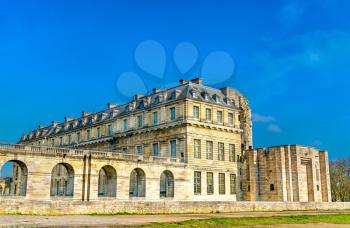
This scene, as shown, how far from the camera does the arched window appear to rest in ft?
138

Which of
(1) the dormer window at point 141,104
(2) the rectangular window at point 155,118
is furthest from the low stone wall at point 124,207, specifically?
(1) the dormer window at point 141,104

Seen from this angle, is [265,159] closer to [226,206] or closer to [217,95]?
[217,95]

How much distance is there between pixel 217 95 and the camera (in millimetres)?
47969

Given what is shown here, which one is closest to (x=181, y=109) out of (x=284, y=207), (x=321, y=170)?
(x=284, y=207)

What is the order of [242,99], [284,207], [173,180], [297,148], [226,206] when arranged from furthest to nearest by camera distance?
[242,99] → [297,148] → [173,180] → [284,207] → [226,206]

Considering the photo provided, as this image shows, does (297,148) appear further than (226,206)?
Yes

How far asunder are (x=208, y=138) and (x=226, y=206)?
15.8 metres

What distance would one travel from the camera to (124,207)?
24250 millimetres

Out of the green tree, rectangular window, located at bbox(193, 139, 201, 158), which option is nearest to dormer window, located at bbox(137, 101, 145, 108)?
rectangular window, located at bbox(193, 139, 201, 158)

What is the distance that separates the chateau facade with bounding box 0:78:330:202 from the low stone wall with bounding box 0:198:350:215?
11.5 meters

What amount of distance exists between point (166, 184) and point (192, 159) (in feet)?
13.0

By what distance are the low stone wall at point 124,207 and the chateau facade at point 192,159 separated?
11.5m

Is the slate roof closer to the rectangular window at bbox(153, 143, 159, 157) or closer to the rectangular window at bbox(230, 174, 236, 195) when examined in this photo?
the rectangular window at bbox(153, 143, 159, 157)

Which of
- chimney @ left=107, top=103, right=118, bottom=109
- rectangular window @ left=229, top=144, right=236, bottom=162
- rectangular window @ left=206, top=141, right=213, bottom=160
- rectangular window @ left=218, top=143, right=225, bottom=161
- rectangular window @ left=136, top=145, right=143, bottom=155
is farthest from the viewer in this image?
chimney @ left=107, top=103, right=118, bottom=109
